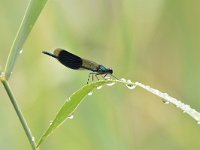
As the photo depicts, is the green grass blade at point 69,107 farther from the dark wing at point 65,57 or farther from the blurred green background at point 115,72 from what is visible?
the blurred green background at point 115,72

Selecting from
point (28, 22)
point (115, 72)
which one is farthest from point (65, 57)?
point (115, 72)

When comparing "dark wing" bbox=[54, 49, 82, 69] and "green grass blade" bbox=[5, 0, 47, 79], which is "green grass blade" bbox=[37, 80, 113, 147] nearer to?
"green grass blade" bbox=[5, 0, 47, 79]

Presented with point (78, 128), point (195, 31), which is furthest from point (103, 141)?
point (195, 31)

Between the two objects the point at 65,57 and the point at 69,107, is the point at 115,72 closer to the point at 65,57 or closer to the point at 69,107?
the point at 65,57

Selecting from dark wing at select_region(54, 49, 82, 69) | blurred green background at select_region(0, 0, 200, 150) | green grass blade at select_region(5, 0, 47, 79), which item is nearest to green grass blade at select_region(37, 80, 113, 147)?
green grass blade at select_region(5, 0, 47, 79)

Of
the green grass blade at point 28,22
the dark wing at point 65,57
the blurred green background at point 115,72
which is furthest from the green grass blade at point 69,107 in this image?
the blurred green background at point 115,72
